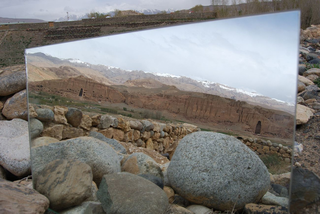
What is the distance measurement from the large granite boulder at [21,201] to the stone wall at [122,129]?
670 millimetres

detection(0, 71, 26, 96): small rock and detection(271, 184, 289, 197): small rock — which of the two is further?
detection(0, 71, 26, 96): small rock

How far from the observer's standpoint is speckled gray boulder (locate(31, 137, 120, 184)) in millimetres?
2820

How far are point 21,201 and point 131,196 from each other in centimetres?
118

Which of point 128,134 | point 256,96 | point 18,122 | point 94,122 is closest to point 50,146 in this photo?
point 94,122

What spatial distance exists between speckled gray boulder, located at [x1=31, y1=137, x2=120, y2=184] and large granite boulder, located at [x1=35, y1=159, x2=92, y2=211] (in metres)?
0.09

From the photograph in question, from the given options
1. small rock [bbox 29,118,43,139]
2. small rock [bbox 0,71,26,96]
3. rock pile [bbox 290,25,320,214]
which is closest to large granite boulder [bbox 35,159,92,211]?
small rock [bbox 29,118,43,139]

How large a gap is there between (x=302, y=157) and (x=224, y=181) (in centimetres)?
327

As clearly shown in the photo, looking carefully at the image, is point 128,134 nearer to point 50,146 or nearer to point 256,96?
point 50,146

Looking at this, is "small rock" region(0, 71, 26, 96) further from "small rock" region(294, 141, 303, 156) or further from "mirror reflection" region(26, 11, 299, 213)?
"small rock" region(294, 141, 303, 156)

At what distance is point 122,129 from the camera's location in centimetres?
300

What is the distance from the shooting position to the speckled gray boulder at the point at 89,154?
2.82 metres

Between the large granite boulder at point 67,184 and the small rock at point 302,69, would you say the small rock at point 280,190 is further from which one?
the small rock at point 302,69

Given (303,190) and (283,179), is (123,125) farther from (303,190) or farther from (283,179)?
(303,190)

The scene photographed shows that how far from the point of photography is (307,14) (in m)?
16.5
